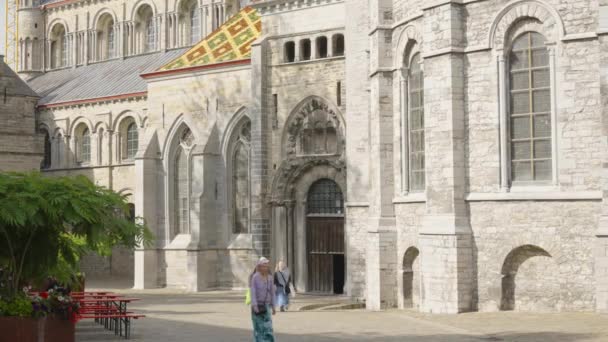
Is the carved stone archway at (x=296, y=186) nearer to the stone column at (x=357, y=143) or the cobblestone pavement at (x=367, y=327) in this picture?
the stone column at (x=357, y=143)

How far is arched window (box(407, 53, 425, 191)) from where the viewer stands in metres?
25.3

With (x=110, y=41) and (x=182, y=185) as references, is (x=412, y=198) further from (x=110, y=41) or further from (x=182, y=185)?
(x=110, y=41)

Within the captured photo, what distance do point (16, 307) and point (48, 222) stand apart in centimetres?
151

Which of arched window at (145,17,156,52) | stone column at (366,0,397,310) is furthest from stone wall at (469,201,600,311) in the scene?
arched window at (145,17,156,52)

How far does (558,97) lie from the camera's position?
72.7 ft

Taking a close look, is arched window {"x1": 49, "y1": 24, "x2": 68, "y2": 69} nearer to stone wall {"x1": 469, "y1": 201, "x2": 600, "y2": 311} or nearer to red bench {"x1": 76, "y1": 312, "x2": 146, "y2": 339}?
stone wall {"x1": 469, "y1": 201, "x2": 600, "y2": 311}

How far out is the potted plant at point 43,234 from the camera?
15.8 meters

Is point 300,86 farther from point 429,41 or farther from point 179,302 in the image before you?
point 429,41

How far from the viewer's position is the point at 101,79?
1966 inches

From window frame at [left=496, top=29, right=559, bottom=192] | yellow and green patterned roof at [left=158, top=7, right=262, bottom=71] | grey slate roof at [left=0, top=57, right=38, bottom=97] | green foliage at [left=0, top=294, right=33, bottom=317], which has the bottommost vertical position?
green foliage at [left=0, top=294, right=33, bottom=317]

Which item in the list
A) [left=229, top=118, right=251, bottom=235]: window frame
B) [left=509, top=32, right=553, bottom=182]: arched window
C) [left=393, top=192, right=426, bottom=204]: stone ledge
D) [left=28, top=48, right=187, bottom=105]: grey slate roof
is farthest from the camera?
[left=28, top=48, right=187, bottom=105]: grey slate roof

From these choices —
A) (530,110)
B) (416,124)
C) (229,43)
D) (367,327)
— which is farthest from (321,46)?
(367,327)

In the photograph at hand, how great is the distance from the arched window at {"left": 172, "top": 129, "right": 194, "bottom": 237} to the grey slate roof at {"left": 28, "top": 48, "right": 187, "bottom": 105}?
7.59m

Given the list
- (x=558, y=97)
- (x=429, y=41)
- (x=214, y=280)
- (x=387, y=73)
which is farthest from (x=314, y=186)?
(x=558, y=97)
